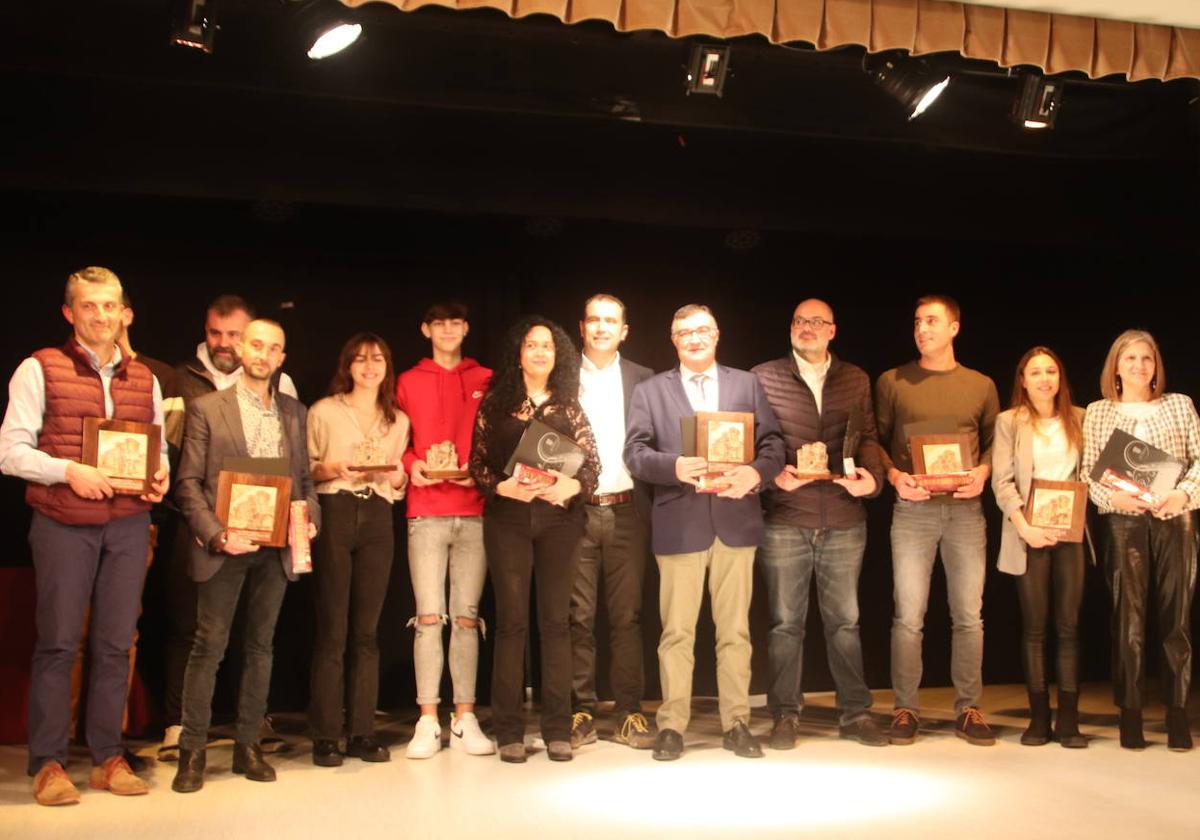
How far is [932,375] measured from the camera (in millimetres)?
5613

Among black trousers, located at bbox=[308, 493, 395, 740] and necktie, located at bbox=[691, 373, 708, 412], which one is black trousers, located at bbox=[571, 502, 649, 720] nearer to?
necktie, located at bbox=[691, 373, 708, 412]

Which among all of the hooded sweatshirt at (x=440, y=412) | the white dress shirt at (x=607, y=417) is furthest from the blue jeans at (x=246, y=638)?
the white dress shirt at (x=607, y=417)

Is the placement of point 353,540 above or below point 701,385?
below

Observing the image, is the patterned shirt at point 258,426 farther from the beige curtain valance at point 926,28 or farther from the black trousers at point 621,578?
the beige curtain valance at point 926,28

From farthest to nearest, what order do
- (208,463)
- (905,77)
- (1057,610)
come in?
1. (905,77)
2. (1057,610)
3. (208,463)

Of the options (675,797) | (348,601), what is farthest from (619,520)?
(675,797)

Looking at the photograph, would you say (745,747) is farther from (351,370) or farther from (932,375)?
(351,370)

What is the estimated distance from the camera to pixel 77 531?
4.37m

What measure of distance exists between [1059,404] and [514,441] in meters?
2.41

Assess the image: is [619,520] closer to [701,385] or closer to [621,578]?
[621,578]

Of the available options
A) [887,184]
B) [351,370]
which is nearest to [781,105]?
[887,184]

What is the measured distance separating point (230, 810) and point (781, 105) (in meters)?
4.16

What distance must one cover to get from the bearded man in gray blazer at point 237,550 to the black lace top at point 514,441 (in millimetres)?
674

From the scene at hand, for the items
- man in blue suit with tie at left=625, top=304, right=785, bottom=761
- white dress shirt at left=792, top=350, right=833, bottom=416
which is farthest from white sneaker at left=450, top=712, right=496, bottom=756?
white dress shirt at left=792, top=350, right=833, bottom=416
